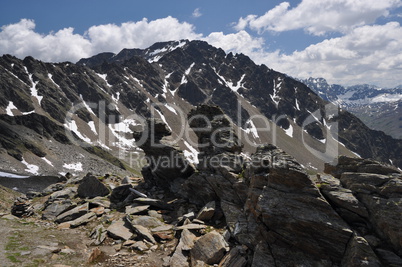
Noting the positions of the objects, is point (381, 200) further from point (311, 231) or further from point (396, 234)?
point (311, 231)

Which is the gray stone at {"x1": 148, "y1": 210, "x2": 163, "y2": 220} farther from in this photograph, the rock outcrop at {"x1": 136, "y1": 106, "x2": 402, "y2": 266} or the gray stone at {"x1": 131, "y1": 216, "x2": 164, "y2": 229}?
the rock outcrop at {"x1": 136, "y1": 106, "x2": 402, "y2": 266}

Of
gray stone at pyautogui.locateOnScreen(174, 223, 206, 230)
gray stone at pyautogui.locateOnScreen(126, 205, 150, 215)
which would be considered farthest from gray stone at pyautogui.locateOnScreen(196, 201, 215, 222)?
gray stone at pyautogui.locateOnScreen(126, 205, 150, 215)

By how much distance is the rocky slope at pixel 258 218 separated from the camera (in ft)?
48.4

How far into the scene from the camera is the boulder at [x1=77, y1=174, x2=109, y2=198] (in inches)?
1437

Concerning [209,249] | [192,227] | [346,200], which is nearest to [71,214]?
[192,227]

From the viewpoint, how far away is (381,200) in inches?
584

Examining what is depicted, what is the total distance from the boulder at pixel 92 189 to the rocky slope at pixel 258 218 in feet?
18.4

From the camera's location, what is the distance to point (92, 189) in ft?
121

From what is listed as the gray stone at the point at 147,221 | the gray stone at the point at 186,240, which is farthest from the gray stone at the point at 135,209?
the gray stone at the point at 186,240

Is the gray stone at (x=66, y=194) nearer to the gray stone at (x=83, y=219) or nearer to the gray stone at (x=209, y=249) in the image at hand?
the gray stone at (x=83, y=219)

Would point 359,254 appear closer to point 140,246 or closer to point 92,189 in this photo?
point 140,246

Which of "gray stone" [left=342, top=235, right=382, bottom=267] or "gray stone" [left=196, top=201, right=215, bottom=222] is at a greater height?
"gray stone" [left=342, top=235, right=382, bottom=267]

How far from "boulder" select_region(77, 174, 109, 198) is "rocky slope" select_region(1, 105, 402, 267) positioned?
5613mm

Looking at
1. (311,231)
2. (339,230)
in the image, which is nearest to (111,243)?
(311,231)
